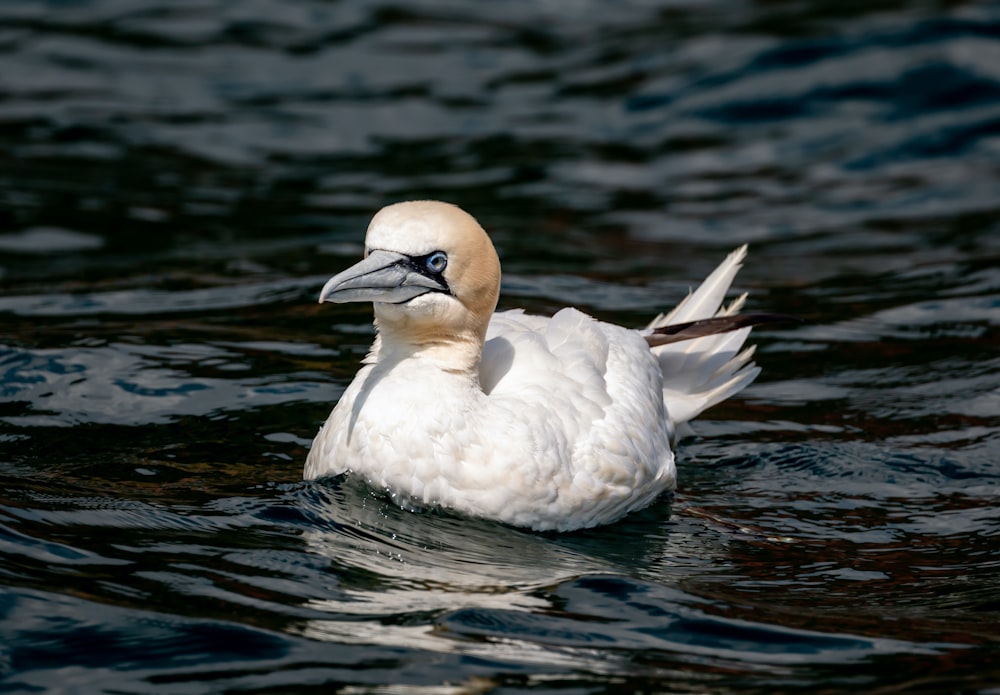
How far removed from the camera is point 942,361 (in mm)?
9266

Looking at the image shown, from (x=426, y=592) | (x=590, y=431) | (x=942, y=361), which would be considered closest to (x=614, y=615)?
(x=426, y=592)

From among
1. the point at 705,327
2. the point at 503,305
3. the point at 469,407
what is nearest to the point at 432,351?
the point at 469,407

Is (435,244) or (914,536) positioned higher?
(435,244)

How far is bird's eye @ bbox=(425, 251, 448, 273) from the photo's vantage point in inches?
244

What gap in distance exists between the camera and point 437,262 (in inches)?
246

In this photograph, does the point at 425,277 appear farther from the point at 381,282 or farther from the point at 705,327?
the point at 705,327

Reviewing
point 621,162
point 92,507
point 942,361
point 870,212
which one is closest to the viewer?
point 92,507

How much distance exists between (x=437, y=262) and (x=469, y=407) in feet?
2.09

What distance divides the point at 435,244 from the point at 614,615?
180 cm

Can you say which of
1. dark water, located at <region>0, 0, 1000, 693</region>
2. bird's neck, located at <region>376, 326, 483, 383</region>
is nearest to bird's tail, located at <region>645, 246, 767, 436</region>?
dark water, located at <region>0, 0, 1000, 693</region>

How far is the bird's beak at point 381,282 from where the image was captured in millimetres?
5910

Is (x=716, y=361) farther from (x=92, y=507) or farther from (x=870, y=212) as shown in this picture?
(x=870, y=212)

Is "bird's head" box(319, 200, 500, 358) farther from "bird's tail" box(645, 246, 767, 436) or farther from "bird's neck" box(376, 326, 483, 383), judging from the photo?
"bird's tail" box(645, 246, 767, 436)

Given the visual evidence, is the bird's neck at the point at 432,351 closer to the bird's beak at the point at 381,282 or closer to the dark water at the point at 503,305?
the bird's beak at the point at 381,282
